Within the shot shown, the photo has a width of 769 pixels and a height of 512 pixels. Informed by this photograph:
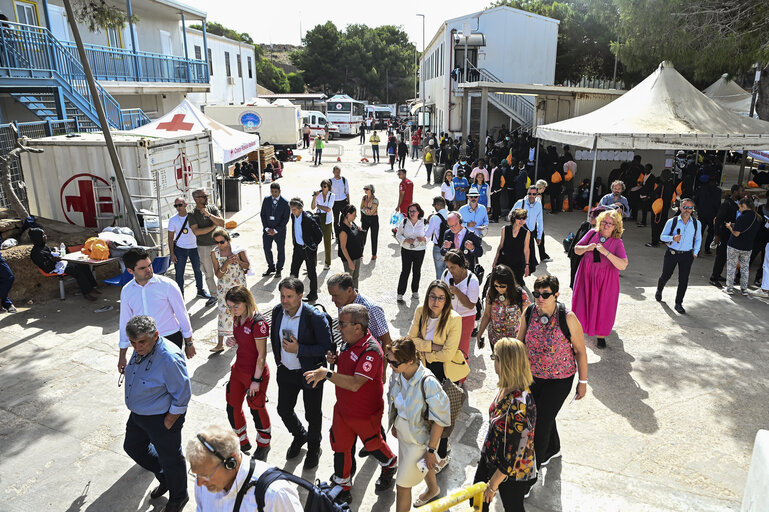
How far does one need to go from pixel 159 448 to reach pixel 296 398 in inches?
44.5

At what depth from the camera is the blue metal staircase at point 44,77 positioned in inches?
499

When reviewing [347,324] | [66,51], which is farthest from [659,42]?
[66,51]

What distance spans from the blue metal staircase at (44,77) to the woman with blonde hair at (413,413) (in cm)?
1155

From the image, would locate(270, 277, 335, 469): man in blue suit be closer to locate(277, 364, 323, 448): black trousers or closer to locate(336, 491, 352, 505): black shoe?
locate(277, 364, 323, 448): black trousers

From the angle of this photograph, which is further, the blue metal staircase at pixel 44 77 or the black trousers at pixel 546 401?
the blue metal staircase at pixel 44 77

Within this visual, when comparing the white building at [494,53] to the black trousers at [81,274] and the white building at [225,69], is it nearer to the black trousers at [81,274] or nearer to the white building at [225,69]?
the white building at [225,69]

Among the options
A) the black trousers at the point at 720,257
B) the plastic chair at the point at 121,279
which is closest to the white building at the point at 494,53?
the black trousers at the point at 720,257

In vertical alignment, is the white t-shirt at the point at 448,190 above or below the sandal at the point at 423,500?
above

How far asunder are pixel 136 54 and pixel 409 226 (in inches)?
596

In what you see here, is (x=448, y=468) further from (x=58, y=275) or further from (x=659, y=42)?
(x=659, y=42)

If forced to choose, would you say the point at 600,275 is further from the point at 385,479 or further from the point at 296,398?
the point at 296,398

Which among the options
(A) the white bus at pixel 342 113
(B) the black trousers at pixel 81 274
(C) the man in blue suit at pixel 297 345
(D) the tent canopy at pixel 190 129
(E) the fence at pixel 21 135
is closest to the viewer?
(C) the man in blue suit at pixel 297 345

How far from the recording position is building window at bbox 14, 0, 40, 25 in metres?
15.7

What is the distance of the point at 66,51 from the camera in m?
14.5
